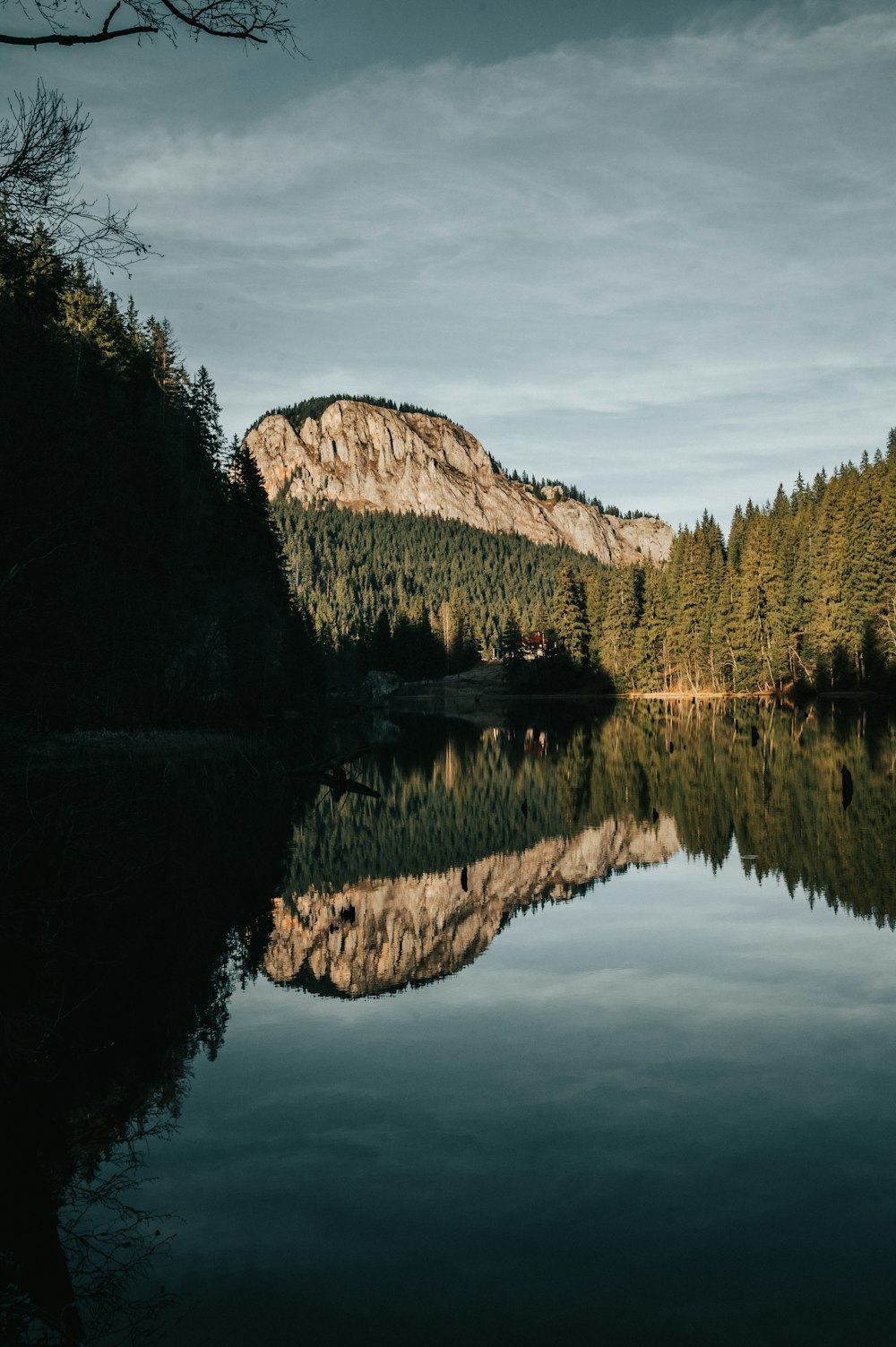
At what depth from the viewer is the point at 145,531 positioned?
4369cm

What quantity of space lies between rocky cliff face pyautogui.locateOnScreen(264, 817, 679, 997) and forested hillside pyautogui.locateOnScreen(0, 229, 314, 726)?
5.07 metres

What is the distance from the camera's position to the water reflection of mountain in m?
13.6

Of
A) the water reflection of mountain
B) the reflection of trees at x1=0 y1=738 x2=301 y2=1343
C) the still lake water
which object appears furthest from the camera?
the water reflection of mountain

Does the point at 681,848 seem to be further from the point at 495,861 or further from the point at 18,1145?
the point at 18,1145

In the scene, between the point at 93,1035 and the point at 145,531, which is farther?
the point at 145,531

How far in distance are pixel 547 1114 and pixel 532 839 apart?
14.7m

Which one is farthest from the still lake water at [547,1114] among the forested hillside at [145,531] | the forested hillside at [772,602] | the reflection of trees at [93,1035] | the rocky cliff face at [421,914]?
the forested hillside at [772,602]

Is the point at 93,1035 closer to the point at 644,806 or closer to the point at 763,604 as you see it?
the point at 644,806

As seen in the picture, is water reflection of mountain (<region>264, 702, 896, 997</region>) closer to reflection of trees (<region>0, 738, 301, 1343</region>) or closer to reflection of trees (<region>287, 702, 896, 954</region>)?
reflection of trees (<region>287, 702, 896, 954</region>)

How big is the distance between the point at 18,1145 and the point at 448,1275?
350 cm

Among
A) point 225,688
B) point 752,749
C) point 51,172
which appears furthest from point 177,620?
point 51,172

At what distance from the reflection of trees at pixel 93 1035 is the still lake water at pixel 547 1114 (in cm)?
24

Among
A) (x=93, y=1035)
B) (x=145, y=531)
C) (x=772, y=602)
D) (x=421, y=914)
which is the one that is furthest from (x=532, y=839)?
(x=772, y=602)

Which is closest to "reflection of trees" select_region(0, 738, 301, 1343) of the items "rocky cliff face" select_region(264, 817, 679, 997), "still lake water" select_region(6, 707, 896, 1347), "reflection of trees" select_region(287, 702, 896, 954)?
"still lake water" select_region(6, 707, 896, 1347)
